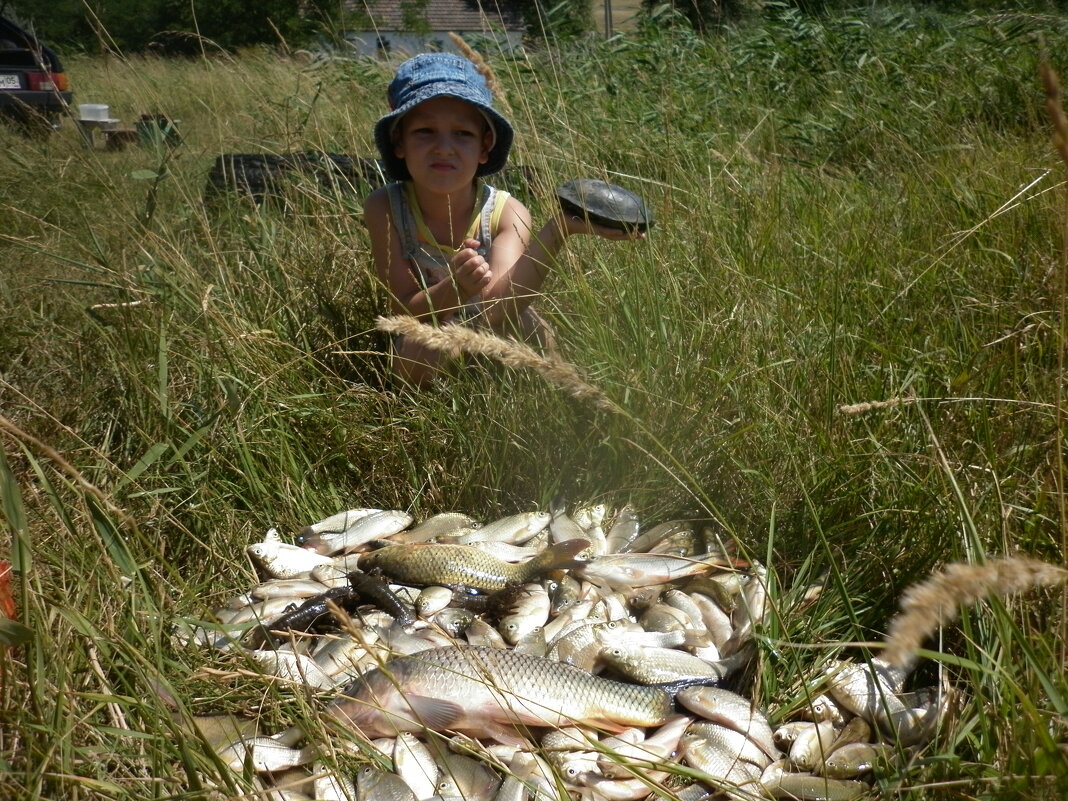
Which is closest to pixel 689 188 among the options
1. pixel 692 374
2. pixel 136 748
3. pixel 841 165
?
pixel 692 374

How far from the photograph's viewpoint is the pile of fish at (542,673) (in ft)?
6.28

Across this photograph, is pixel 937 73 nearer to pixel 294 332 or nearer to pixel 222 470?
pixel 294 332

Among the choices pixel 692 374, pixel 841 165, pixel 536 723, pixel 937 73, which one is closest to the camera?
pixel 536 723

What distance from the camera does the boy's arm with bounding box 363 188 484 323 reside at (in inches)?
131

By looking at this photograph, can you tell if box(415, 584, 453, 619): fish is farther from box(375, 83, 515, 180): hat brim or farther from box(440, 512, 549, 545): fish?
box(375, 83, 515, 180): hat brim

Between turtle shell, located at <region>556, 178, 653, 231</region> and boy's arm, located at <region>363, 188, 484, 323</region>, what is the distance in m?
0.59

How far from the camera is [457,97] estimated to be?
3238 millimetres

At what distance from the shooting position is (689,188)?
3.77m

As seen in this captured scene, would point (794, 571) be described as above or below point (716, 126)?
below

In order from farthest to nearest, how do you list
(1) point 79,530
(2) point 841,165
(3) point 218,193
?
(2) point 841,165
(3) point 218,193
(1) point 79,530

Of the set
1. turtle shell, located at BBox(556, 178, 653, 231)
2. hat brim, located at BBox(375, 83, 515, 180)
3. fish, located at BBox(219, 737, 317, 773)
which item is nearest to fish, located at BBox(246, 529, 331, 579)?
fish, located at BBox(219, 737, 317, 773)

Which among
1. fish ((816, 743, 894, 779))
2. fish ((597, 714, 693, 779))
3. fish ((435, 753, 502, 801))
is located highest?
fish ((435, 753, 502, 801))

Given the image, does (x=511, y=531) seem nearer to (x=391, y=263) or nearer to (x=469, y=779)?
(x=469, y=779)

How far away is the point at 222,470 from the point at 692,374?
1.38m
